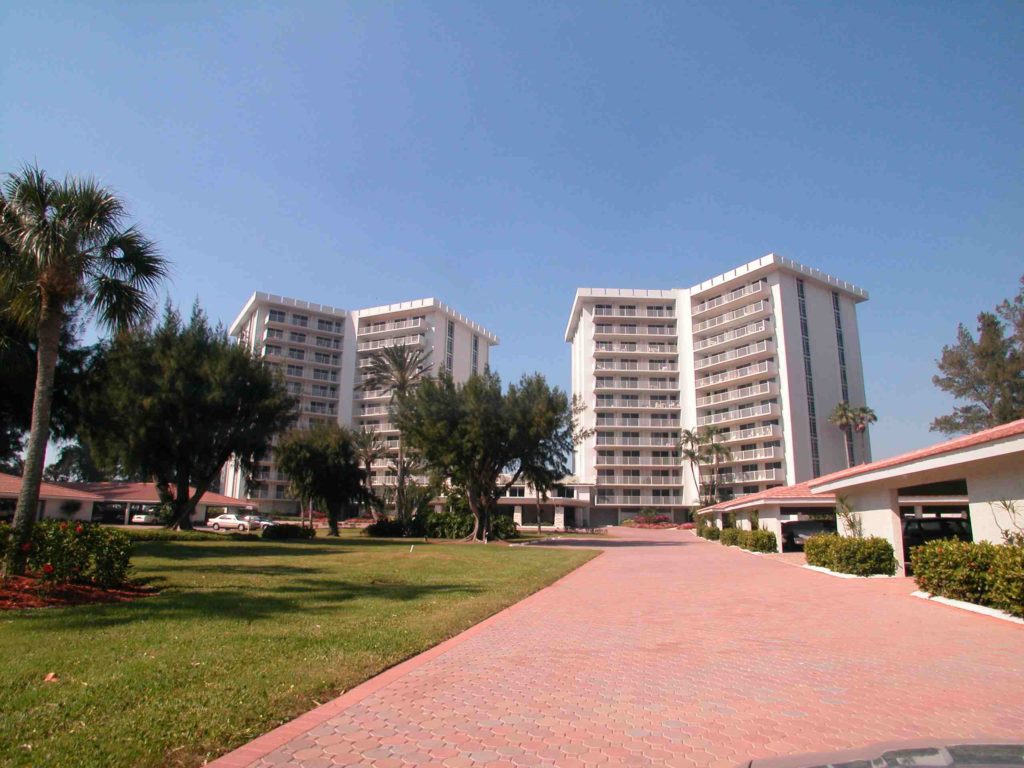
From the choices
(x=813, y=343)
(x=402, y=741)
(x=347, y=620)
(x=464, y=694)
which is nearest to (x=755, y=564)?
(x=347, y=620)

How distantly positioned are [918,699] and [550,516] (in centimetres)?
8008

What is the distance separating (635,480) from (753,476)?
15.0 metres

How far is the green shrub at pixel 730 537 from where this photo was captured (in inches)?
1443

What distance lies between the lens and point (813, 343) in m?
76.0

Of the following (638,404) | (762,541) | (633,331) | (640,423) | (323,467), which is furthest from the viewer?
(633,331)

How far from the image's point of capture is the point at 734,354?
263 ft

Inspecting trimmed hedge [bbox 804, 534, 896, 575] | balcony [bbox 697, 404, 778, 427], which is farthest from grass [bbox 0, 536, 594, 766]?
balcony [bbox 697, 404, 778, 427]

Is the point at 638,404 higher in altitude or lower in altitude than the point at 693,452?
higher

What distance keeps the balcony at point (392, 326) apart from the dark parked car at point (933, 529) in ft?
252

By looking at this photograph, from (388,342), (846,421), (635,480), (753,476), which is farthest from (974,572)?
(388,342)

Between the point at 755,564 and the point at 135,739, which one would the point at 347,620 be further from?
the point at 755,564

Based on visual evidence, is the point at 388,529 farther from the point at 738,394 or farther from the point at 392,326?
the point at 392,326

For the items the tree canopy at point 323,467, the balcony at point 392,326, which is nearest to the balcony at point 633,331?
the balcony at point 392,326

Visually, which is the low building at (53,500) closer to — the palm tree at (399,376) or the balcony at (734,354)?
the palm tree at (399,376)
